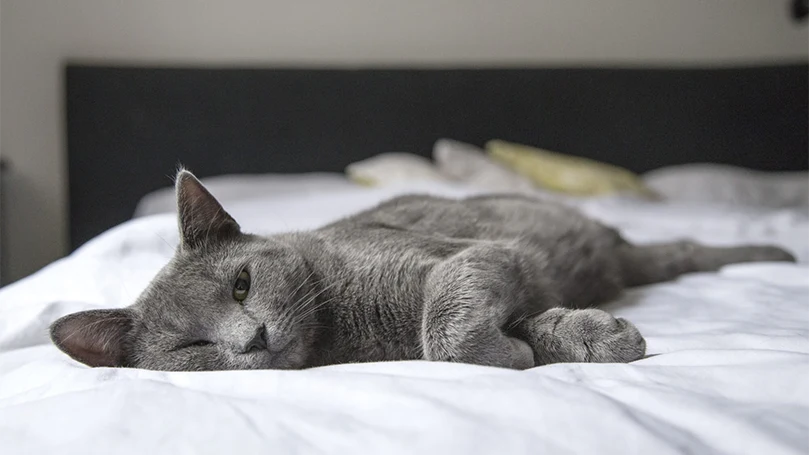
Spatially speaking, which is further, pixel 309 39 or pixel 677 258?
pixel 309 39

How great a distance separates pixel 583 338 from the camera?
95cm

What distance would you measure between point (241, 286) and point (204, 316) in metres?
0.08

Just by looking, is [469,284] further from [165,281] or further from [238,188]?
[238,188]

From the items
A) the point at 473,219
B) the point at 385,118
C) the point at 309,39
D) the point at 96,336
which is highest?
the point at 309,39

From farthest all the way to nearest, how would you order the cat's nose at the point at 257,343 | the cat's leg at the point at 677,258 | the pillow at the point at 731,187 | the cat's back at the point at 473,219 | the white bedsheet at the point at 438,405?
the pillow at the point at 731,187
the cat's leg at the point at 677,258
the cat's back at the point at 473,219
the cat's nose at the point at 257,343
the white bedsheet at the point at 438,405

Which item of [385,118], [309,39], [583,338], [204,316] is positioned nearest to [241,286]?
[204,316]

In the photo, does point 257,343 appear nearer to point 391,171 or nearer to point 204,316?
point 204,316

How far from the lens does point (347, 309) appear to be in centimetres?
108

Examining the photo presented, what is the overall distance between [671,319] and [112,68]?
2.62 metres

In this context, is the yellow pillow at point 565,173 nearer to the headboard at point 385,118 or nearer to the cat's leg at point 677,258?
the headboard at point 385,118

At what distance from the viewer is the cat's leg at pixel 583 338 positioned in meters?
0.93

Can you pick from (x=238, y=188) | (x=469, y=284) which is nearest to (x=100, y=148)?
(x=238, y=188)

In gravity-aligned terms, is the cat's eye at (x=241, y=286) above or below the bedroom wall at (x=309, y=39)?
below

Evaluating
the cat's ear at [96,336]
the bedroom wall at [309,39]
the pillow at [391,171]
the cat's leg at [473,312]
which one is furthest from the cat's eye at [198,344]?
the bedroom wall at [309,39]
